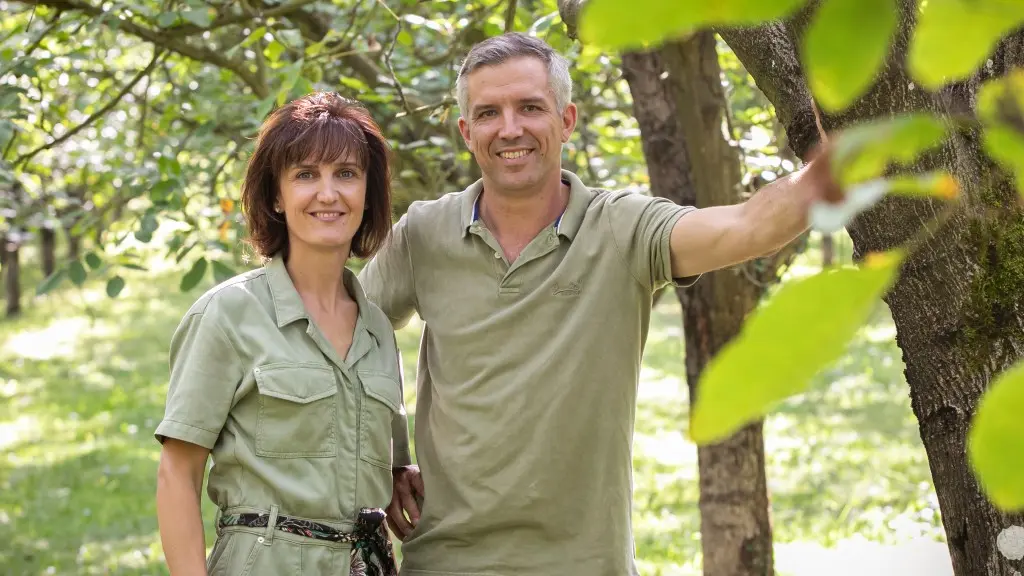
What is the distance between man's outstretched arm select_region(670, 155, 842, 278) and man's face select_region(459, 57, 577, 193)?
420 millimetres

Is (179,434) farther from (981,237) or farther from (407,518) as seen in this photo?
(981,237)

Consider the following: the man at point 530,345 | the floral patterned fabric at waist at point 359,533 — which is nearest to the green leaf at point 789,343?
the man at point 530,345

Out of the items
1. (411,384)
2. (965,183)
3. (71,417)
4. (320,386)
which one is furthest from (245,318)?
(71,417)

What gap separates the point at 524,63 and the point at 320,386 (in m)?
0.90

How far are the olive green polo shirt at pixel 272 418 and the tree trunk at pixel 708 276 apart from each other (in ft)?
6.00

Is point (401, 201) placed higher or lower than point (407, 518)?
higher

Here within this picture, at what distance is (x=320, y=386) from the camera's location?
7.70ft

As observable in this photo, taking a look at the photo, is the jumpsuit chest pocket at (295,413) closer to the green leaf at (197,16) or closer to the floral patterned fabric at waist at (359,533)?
the floral patterned fabric at waist at (359,533)

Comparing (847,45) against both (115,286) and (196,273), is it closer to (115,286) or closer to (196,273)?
(196,273)

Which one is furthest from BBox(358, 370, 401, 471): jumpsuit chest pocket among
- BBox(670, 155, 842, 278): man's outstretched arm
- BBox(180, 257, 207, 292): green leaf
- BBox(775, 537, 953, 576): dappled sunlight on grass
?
BBox(775, 537, 953, 576): dappled sunlight on grass

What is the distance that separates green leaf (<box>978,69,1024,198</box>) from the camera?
0.50 m

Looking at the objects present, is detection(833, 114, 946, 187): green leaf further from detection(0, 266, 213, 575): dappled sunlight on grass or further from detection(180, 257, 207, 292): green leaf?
detection(0, 266, 213, 575): dappled sunlight on grass

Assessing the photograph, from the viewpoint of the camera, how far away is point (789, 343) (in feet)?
1.51

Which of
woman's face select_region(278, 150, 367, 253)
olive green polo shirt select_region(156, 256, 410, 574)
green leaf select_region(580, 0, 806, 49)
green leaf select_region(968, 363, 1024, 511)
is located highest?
woman's face select_region(278, 150, 367, 253)
